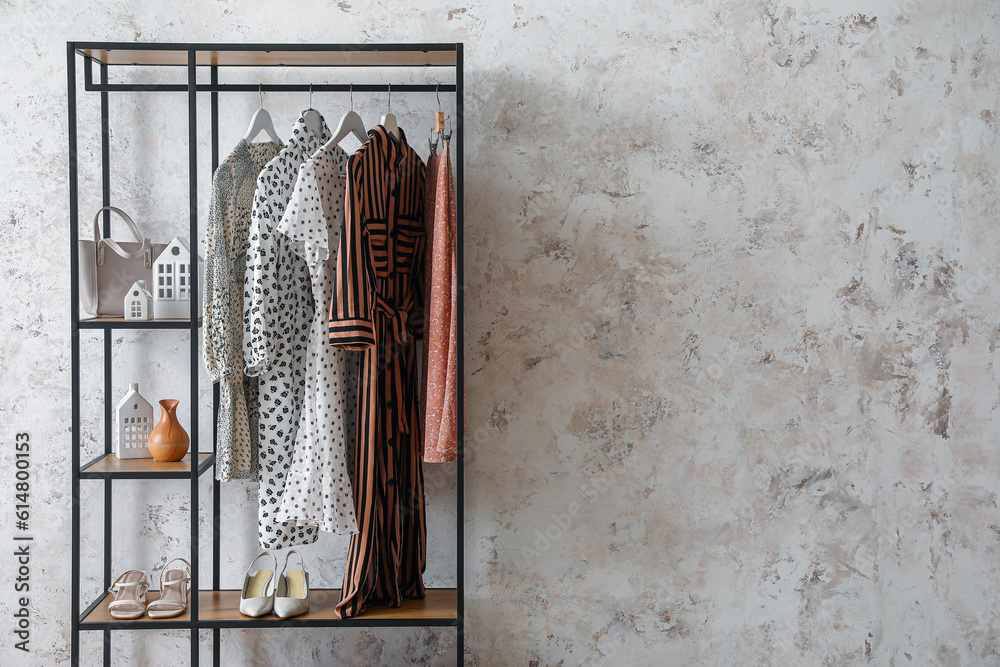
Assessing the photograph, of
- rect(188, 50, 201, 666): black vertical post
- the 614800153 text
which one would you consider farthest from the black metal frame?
the 614800153 text

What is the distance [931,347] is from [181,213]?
2359 mm

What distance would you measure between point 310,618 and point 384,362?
0.70 metres

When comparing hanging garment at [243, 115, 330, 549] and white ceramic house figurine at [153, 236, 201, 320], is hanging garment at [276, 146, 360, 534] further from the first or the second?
white ceramic house figurine at [153, 236, 201, 320]

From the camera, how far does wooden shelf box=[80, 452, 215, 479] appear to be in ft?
5.60

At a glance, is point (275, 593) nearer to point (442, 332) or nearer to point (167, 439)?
point (167, 439)

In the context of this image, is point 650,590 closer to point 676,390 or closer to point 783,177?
point 676,390

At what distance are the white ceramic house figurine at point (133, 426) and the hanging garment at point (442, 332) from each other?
80 cm

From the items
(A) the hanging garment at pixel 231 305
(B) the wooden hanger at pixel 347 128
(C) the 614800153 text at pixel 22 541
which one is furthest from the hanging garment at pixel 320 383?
(C) the 614800153 text at pixel 22 541

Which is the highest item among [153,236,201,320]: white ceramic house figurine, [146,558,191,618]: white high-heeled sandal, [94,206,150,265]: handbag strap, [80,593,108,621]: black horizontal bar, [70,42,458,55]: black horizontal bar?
[70,42,458,55]: black horizontal bar

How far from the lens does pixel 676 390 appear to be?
2.06m

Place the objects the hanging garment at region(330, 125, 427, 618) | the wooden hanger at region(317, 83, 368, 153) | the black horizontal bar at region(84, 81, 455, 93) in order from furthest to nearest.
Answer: the black horizontal bar at region(84, 81, 455, 93) < the wooden hanger at region(317, 83, 368, 153) < the hanging garment at region(330, 125, 427, 618)

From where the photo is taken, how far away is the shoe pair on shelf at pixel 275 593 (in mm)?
1738

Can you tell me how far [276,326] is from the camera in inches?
67.1

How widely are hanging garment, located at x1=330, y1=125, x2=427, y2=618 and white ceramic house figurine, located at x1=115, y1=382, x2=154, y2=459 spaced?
64 cm
